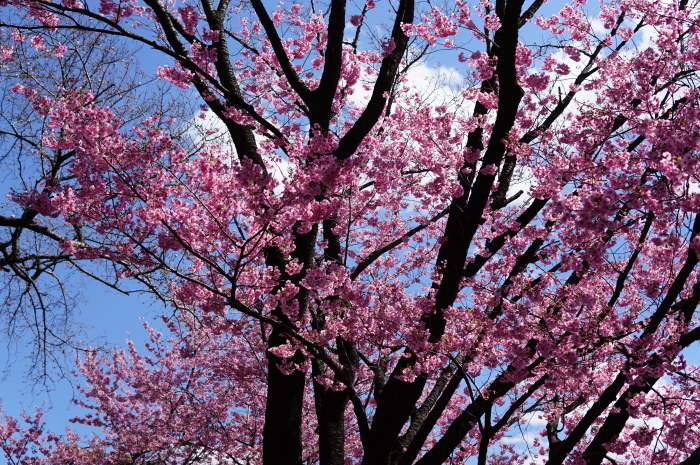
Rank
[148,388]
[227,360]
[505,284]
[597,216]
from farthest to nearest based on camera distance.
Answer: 1. [148,388]
2. [227,360]
3. [505,284]
4. [597,216]

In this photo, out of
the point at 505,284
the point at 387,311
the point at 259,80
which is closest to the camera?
the point at 505,284

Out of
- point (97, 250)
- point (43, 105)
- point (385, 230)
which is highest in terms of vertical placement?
point (385, 230)

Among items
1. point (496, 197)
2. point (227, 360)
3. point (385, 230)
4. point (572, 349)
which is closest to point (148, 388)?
point (227, 360)

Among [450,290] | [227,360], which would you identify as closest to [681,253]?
[450,290]

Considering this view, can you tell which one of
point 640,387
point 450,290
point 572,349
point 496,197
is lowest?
point 640,387

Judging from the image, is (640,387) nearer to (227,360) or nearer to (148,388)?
(227,360)

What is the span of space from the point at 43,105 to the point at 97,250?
2.40m

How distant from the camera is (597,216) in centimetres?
430

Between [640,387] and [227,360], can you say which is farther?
[227,360]

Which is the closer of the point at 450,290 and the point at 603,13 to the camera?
the point at 450,290

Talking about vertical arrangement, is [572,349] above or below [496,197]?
below

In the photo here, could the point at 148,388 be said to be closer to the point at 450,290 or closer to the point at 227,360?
the point at 227,360

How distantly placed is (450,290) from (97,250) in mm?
3138

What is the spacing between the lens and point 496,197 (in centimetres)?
725
